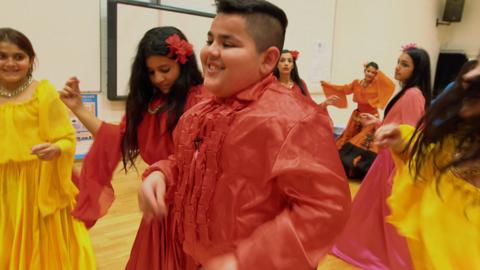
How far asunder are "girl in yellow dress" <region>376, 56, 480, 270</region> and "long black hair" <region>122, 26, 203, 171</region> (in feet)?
2.40

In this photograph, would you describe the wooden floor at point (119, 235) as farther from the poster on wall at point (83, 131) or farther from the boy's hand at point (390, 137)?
the boy's hand at point (390, 137)

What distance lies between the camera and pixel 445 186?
1115 millimetres

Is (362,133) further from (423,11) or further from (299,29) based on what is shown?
(423,11)

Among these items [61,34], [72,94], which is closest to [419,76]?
[72,94]

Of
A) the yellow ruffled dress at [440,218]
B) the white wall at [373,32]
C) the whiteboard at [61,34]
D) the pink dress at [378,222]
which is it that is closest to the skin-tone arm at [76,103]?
the yellow ruffled dress at [440,218]

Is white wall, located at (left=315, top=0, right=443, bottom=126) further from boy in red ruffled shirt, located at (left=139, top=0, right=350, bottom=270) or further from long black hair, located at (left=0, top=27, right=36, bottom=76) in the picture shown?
boy in red ruffled shirt, located at (left=139, top=0, right=350, bottom=270)

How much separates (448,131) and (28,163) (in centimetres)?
171

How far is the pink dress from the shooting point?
243cm

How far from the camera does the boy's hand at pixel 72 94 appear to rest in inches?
61.1

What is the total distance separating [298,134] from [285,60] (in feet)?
10.8

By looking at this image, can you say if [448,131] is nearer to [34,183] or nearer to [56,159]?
[56,159]

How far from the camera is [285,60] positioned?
401cm

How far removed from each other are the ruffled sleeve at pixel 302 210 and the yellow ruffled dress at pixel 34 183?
137cm

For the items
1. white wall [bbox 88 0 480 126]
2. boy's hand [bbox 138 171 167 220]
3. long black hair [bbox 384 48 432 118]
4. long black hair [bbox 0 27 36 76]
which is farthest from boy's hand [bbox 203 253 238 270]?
white wall [bbox 88 0 480 126]
